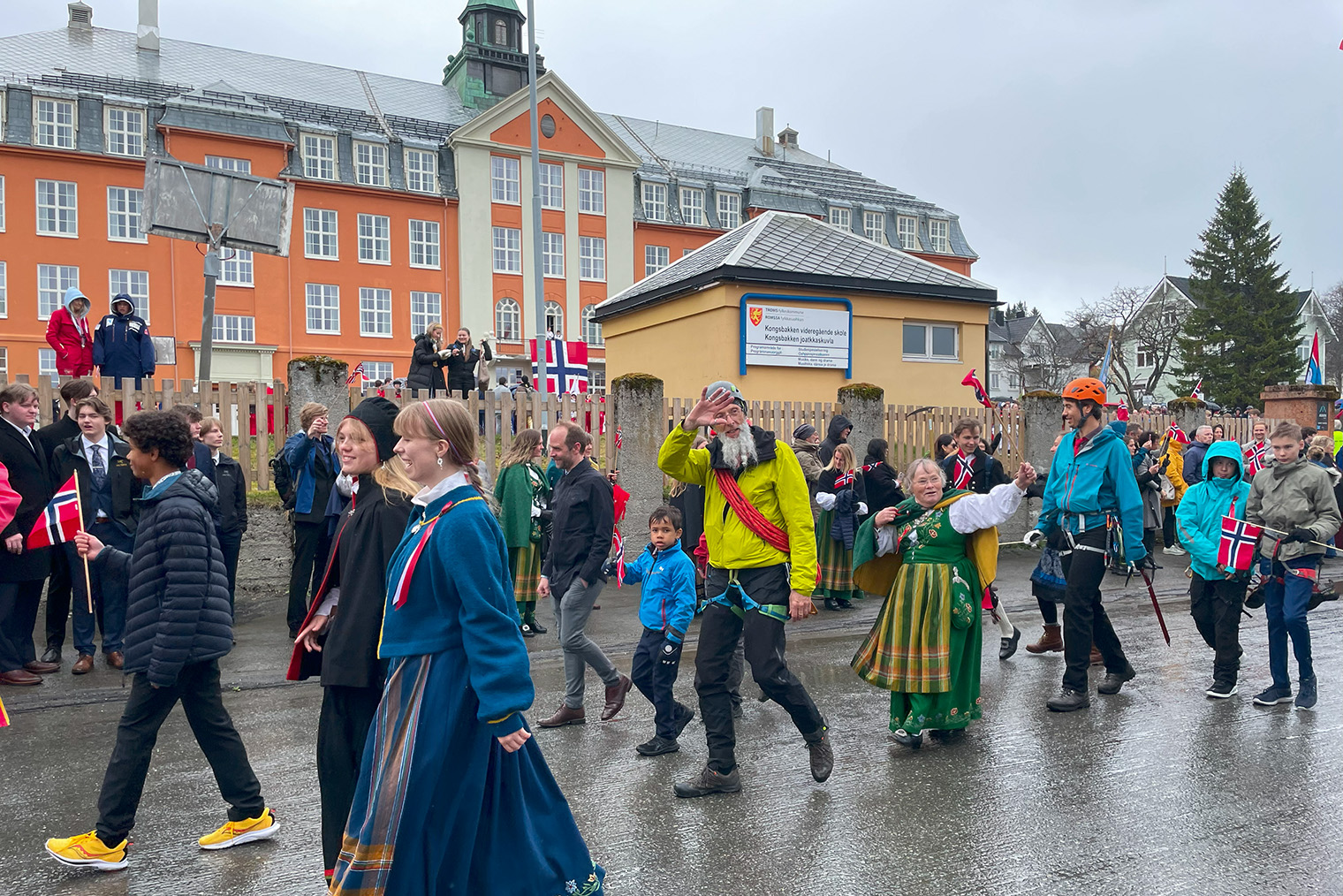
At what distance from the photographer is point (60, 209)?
3522cm

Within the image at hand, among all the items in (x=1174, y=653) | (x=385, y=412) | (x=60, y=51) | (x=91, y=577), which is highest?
(x=60, y=51)

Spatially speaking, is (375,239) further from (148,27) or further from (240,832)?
(240,832)

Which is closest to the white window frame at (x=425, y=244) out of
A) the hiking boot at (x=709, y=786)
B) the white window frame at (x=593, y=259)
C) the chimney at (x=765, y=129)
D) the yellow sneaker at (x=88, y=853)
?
the white window frame at (x=593, y=259)

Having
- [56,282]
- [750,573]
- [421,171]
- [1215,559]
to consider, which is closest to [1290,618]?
[1215,559]

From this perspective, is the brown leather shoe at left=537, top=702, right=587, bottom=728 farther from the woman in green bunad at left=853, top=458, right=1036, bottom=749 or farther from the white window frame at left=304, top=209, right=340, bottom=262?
the white window frame at left=304, top=209, right=340, bottom=262

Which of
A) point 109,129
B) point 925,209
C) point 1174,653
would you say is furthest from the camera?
point 925,209

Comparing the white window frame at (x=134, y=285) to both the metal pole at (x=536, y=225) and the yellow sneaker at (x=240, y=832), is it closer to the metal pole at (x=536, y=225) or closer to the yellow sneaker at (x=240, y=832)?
the metal pole at (x=536, y=225)

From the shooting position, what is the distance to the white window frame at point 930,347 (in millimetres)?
18297

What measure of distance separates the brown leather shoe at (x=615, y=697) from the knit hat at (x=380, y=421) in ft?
10.2

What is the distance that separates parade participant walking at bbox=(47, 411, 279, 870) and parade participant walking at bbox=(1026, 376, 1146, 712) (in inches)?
194

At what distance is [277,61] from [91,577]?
42.1 metres

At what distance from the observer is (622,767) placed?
17.5 ft

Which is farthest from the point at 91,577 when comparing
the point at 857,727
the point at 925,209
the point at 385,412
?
the point at 925,209

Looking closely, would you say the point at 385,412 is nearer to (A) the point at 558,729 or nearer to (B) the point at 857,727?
(A) the point at 558,729
